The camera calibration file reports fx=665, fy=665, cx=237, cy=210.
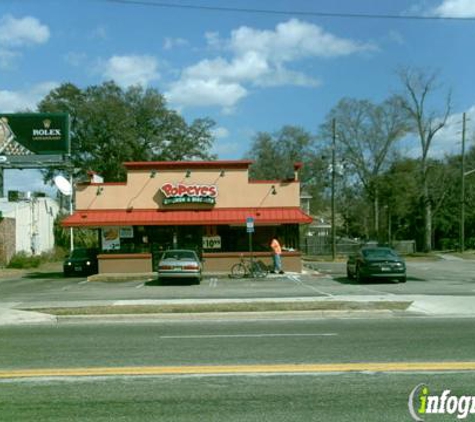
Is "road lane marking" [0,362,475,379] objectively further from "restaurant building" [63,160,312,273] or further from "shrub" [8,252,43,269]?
"shrub" [8,252,43,269]

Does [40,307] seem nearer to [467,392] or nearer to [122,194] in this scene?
[467,392]

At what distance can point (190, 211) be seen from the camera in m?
34.3

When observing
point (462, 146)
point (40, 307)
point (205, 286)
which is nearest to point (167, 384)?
point (40, 307)

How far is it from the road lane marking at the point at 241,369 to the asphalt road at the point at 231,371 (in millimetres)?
14

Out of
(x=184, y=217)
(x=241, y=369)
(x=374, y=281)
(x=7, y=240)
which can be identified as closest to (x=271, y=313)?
(x=241, y=369)

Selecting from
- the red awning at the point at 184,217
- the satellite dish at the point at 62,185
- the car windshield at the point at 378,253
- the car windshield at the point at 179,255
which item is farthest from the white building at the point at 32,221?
the car windshield at the point at 378,253

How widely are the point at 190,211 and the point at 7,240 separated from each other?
596 inches

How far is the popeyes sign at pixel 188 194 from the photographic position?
34156 millimetres

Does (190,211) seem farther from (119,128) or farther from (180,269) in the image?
(119,128)

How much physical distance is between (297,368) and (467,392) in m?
2.35

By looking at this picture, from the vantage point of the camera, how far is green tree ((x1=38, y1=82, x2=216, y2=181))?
230 feet

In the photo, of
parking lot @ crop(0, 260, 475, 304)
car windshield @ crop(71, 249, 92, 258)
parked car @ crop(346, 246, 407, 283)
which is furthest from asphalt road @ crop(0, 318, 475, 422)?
car windshield @ crop(71, 249, 92, 258)

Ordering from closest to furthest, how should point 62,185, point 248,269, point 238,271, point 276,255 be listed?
point 248,269 < point 276,255 < point 238,271 < point 62,185

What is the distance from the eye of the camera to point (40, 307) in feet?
58.0
